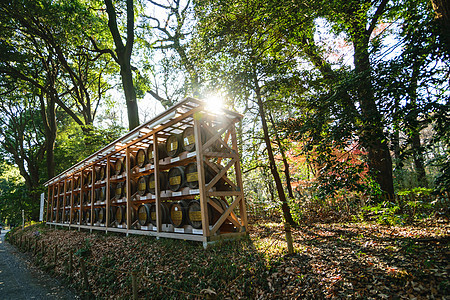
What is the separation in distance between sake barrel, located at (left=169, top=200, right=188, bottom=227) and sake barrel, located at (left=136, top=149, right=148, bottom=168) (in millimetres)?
2509

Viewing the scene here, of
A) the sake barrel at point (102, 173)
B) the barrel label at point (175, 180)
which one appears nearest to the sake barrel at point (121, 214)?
the sake barrel at point (102, 173)

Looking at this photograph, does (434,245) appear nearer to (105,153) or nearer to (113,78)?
(105,153)

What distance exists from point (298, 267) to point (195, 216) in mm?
3305

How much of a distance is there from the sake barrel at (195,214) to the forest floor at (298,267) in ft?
1.73

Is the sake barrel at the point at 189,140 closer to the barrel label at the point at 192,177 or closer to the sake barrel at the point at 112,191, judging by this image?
the barrel label at the point at 192,177

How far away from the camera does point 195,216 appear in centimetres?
685

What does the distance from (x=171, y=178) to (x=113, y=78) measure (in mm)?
18428

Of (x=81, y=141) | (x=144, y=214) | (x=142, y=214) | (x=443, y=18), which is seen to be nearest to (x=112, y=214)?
(x=142, y=214)

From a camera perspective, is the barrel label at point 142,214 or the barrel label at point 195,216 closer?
the barrel label at point 195,216

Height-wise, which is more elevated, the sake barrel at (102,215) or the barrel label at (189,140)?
the barrel label at (189,140)

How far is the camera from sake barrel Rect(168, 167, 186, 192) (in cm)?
734

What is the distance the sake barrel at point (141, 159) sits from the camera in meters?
9.27

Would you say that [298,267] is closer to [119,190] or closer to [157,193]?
[157,193]

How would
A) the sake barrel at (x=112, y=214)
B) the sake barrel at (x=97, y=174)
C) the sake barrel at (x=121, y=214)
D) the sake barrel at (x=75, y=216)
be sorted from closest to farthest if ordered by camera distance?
the sake barrel at (x=121, y=214) < the sake barrel at (x=112, y=214) < the sake barrel at (x=97, y=174) < the sake barrel at (x=75, y=216)
